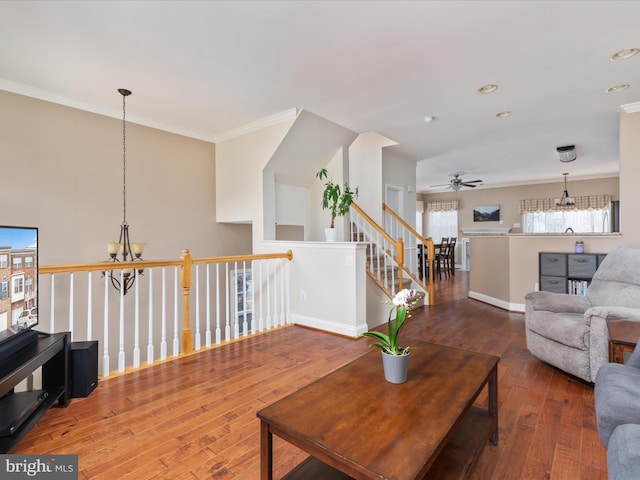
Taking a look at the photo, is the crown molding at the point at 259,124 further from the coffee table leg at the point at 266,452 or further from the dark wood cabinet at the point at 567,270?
the dark wood cabinet at the point at 567,270

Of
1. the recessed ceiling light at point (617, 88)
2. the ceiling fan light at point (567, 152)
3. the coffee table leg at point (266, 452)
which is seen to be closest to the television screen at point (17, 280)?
the coffee table leg at point (266, 452)

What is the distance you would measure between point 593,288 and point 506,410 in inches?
68.1

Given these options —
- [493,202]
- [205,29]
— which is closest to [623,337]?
[205,29]

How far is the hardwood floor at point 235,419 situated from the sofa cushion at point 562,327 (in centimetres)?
33

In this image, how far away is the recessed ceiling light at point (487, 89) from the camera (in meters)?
3.37

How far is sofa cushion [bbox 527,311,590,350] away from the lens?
7.88 feet

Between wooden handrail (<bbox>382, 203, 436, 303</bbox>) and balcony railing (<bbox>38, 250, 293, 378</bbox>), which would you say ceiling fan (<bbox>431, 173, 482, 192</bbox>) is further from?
balcony railing (<bbox>38, 250, 293, 378</bbox>)

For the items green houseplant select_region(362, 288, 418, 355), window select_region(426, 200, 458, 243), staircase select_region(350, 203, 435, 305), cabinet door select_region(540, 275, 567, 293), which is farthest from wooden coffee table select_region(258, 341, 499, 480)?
window select_region(426, 200, 458, 243)

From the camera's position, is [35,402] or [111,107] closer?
[35,402]

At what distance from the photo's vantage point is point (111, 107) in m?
3.93

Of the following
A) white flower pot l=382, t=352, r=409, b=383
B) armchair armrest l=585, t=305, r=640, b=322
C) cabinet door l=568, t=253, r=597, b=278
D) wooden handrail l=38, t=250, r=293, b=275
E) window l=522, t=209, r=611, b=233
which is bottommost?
white flower pot l=382, t=352, r=409, b=383

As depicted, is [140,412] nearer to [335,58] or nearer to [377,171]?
[335,58]

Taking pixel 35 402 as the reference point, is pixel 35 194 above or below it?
above

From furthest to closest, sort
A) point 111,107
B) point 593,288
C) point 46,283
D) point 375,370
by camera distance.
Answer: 1. point 111,107
2. point 46,283
3. point 593,288
4. point 375,370
